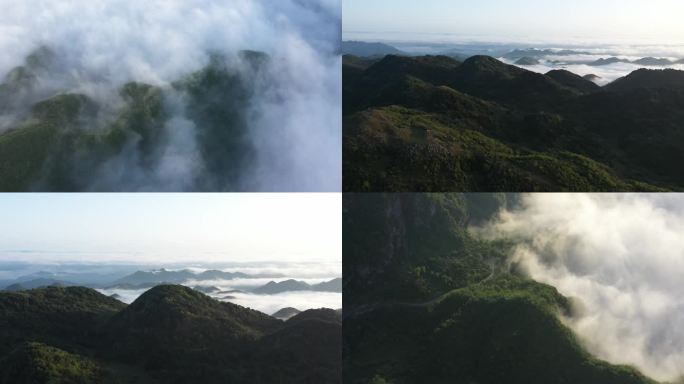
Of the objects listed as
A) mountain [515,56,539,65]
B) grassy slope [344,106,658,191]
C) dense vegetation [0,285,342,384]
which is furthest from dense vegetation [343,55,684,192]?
dense vegetation [0,285,342,384]

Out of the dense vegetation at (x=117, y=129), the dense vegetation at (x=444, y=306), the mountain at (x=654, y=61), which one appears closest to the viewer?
the dense vegetation at (x=444, y=306)

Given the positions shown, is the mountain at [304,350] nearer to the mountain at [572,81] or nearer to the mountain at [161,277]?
the mountain at [161,277]

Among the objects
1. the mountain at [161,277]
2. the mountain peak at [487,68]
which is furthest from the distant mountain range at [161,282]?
the mountain peak at [487,68]

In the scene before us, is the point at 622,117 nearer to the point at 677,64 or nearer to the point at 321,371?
the point at 677,64

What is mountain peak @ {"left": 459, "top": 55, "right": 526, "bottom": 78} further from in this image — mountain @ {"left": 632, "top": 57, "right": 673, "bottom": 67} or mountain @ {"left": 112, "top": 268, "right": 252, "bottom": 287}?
mountain @ {"left": 112, "top": 268, "right": 252, "bottom": 287}

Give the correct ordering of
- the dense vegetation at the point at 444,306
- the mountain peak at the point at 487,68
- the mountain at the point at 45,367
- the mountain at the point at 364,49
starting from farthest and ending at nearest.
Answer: the mountain peak at the point at 487,68, the mountain at the point at 364,49, the dense vegetation at the point at 444,306, the mountain at the point at 45,367

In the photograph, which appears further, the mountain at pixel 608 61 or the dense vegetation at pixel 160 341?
the mountain at pixel 608 61
